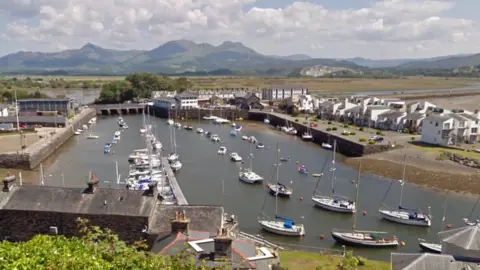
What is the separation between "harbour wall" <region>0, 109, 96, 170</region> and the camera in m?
49.7

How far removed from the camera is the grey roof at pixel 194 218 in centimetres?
1929

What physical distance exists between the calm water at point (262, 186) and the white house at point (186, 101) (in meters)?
30.9

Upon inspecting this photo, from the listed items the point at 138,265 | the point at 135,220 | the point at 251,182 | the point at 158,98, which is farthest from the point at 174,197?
the point at 158,98

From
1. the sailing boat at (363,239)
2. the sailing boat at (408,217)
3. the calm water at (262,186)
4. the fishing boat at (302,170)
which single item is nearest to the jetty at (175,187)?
the calm water at (262,186)

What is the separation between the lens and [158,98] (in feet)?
365

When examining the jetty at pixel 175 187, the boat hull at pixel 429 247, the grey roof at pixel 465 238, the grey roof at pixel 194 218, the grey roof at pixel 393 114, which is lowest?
the boat hull at pixel 429 247

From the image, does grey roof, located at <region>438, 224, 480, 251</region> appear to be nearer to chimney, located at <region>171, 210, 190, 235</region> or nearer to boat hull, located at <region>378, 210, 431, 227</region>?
boat hull, located at <region>378, 210, 431, 227</region>

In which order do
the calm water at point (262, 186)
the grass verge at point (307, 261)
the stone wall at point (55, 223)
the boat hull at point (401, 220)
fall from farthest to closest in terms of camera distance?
the calm water at point (262, 186) → the boat hull at point (401, 220) → the grass verge at point (307, 261) → the stone wall at point (55, 223)

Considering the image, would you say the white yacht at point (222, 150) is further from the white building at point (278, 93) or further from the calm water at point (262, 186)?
the white building at point (278, 93)

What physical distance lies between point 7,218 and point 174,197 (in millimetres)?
15755

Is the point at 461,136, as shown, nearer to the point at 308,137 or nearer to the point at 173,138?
the point at 308,137

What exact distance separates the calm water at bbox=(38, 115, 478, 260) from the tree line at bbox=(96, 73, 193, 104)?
47.4m

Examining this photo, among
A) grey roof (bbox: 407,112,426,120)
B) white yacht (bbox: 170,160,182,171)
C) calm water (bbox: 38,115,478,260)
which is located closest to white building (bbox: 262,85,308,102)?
calm water (bbox: 38,115,478,260)

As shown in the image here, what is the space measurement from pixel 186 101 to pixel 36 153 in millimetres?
54886
